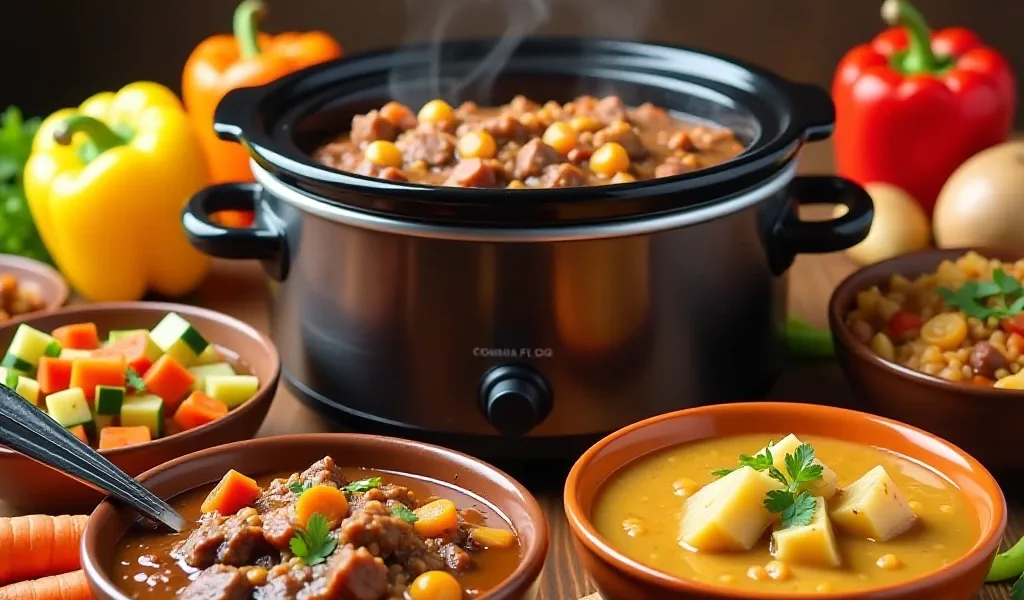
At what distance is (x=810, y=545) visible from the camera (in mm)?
1685

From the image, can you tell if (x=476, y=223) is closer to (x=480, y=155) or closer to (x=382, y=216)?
(x=382, y=216)

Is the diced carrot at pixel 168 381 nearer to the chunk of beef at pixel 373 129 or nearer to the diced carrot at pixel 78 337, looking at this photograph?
the diced carrot at pixel 78 337

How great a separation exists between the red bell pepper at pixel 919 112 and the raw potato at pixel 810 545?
219 centimetres

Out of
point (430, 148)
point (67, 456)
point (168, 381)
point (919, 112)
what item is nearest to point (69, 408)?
point (168, 381)

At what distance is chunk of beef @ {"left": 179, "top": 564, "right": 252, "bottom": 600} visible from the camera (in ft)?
5.27

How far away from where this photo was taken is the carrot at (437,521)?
1783mm

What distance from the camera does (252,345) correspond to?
2588 mm

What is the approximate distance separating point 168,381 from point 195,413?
0.09 metres

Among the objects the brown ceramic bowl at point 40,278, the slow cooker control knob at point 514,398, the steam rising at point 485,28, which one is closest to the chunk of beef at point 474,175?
the slow cooker control knob at point 514,398

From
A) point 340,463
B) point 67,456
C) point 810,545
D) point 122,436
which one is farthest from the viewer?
point 122,436

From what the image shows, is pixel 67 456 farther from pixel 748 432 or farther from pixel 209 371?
pixel 748 432

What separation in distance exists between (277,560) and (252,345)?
94 centimetres

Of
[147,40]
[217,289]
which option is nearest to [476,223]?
[217,289]

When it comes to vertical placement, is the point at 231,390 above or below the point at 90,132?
below
